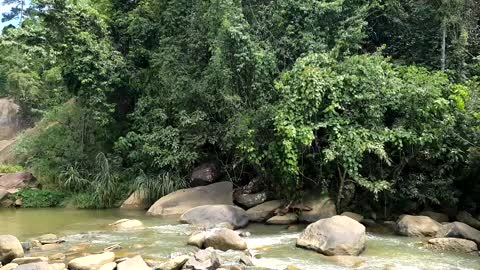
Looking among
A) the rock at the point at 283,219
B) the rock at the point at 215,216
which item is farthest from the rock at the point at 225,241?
the rock at the point at 283,219

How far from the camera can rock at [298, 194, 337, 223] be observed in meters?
11.4

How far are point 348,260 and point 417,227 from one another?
2.81 m

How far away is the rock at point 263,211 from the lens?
11.7 m

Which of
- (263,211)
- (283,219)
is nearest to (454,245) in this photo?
(283,219)

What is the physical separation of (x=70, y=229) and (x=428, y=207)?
8478mm

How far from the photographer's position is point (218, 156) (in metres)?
14.6

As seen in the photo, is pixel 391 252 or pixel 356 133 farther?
pixel 356 133

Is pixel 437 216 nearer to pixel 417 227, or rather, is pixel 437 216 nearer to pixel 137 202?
pixel 417 227

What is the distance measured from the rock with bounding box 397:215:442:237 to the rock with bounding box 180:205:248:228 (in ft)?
11.2

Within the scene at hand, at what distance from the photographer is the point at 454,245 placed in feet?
28.8

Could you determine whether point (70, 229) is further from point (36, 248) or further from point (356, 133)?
point (356, 133)

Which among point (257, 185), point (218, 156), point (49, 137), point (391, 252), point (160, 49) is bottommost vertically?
point (391, 252)

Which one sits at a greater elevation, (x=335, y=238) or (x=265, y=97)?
(x=265, y=97)

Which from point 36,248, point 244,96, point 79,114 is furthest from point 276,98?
point 79,114
